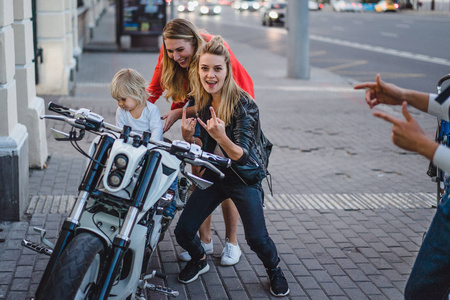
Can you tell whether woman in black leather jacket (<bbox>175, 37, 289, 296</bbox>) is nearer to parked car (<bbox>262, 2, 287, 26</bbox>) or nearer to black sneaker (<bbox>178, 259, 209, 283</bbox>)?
black sneaker (<bbox>178, 259, 209, 283</bbox>)

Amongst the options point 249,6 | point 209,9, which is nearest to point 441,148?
point 209,9

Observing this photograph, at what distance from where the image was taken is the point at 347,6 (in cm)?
5697

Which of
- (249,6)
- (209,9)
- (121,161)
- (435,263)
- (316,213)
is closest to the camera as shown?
(435,263)

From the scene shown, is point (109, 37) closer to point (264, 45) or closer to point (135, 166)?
point (264, 45)

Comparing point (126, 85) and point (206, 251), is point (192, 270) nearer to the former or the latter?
point (206, 251)

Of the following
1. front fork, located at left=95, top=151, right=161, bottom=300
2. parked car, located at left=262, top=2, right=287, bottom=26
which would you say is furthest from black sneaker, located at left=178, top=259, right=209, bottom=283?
parked car, located at left=262, top=2, right=287, bottom=26

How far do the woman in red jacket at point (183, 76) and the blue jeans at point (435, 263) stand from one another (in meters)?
1.76

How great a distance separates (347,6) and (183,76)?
55.4m

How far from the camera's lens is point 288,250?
15.8 ft

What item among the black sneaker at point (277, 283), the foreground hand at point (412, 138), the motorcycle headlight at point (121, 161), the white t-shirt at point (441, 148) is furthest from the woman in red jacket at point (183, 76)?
the foreground hand at point (412, 138)

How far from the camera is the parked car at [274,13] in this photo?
35.9 m

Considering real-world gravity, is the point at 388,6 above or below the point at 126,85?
above

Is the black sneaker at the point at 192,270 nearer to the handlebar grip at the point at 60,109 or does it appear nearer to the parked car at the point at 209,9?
the handlebar grip at the point at 60,109

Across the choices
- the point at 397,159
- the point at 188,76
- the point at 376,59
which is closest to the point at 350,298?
the point at 188,76
